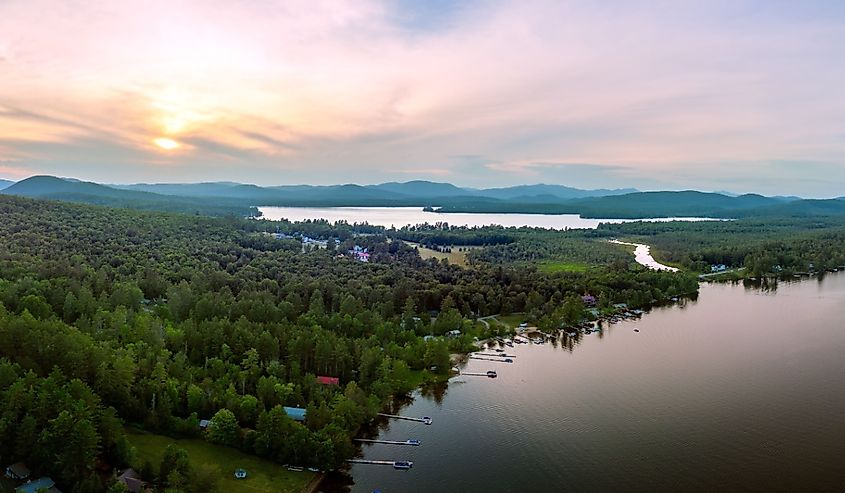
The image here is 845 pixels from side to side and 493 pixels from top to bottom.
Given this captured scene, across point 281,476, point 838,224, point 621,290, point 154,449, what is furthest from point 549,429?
point 838,224

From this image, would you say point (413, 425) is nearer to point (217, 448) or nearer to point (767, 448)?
point (217, 448)

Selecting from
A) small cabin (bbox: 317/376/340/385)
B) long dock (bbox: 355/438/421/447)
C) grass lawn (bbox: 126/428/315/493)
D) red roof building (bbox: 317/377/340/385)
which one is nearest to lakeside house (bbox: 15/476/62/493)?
grass lawn (bbox: 126/428/315/493)

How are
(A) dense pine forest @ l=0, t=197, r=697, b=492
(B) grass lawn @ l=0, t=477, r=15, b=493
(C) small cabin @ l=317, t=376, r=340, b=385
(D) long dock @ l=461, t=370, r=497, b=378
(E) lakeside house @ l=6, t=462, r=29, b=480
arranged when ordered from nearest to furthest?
1. (B) grass lawn @ l=0, t=477, r=15, b=493
2. (E) lakeside house @ l=6, t=462, r=29, b=480
3. (A) dense pine forest @ l=0, t=197, r=697, b=492
4. (C) small cabin @ l=317, t=376, r=340, b=385
5. (D) long dock @ l=461, t=370, r=497, b=378

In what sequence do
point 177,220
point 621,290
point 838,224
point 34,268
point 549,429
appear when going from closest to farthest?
point 549,429 < point 34,268 < point 621,290 < point 177,220 < point 838,224

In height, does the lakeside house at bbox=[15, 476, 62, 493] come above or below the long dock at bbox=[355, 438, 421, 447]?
above

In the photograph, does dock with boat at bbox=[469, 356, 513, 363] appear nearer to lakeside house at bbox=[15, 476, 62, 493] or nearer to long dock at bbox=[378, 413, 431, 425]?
long dock at bbox=[378, 413, 431, 425]

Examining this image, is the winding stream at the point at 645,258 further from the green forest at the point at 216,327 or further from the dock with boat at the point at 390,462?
the dock with boat at the point at 390,462

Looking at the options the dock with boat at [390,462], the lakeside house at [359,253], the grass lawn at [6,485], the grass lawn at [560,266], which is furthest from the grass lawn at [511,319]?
the grass lawn at [6,485]
